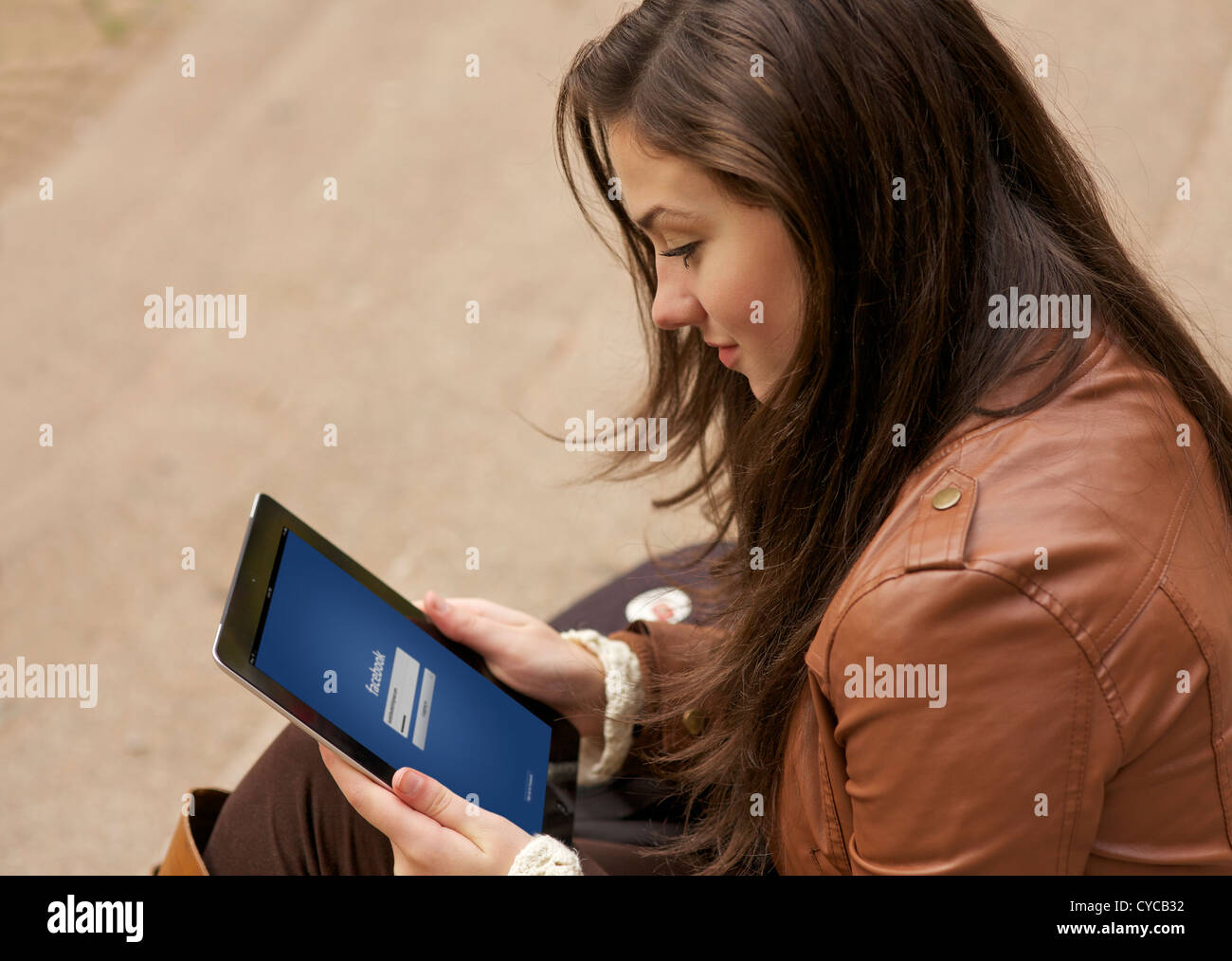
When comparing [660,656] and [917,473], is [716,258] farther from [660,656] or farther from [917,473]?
[660,656]

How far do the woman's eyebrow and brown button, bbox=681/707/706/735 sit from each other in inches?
24.9

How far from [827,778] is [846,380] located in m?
0.42

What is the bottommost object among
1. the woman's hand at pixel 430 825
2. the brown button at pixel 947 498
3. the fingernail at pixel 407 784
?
the woman's hand at pixel 430 825

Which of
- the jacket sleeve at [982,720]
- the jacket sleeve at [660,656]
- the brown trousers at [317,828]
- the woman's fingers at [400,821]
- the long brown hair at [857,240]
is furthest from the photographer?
the jacket sleeve at [660,656]

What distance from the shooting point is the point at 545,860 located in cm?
135

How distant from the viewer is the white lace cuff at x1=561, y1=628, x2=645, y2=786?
1.69 metres

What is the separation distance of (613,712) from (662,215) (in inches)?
28.8

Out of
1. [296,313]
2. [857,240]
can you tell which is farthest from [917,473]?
[296,313]

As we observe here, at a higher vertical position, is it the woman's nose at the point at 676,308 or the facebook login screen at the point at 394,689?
the woman's nose at the point at 676,308

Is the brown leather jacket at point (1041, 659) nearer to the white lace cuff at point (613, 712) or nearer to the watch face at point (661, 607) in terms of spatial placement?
the white lace cuff at point (613, 712)

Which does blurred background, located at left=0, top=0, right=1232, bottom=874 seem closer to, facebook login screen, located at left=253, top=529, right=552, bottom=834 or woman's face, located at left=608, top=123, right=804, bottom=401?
woman's face, located at left=608, top=123, right=804, bottom=401

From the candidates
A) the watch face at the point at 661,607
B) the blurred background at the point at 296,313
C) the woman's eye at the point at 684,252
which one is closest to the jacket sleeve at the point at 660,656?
the watch face at the point at 661,607

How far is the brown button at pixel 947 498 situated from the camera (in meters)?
1.11

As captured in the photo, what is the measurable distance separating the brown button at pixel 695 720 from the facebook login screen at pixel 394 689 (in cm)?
19
